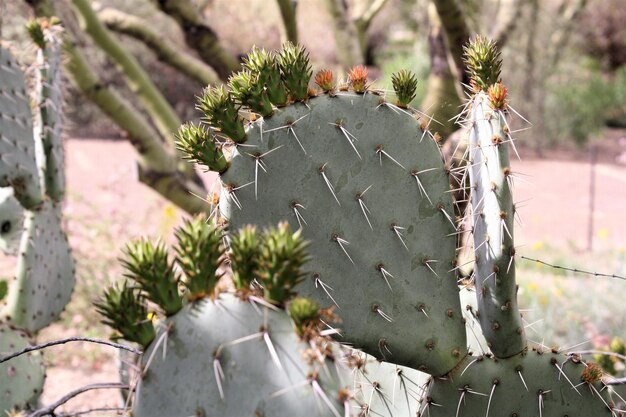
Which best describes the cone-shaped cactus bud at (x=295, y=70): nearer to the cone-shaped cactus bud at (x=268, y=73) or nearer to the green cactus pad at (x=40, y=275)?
the cone-shaped cactus bud at (x=268, y=73)

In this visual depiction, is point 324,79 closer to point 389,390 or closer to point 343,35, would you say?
point 389,390

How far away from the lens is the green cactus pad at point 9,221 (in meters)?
2.38

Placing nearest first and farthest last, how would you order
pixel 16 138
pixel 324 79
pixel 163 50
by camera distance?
pixel 324 79 < pixel 16 138 < pixel 163 50

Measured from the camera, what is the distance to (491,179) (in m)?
1.43

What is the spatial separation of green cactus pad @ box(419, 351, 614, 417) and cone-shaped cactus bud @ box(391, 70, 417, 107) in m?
0.53

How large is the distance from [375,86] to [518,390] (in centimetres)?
84

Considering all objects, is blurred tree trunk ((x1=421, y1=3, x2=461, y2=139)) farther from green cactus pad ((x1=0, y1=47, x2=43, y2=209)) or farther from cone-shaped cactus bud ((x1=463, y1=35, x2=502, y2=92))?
cone-shaped cactus bud ((x1=463, y1=35, x2=502, y2=92))

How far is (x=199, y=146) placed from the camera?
1194 millimetres

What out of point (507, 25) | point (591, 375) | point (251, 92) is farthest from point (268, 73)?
point (507, 25)

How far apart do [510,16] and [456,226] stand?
123 inches

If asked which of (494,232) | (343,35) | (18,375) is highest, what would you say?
(343,35)

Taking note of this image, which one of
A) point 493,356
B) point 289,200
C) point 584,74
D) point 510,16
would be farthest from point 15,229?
point 584,74

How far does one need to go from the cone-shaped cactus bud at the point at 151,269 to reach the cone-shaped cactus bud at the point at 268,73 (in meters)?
0.46

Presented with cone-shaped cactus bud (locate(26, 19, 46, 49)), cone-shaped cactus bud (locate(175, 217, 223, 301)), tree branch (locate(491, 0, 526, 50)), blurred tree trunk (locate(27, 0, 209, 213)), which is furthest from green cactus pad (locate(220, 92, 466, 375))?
tree branch (locate(491, 0, 526, 50))
